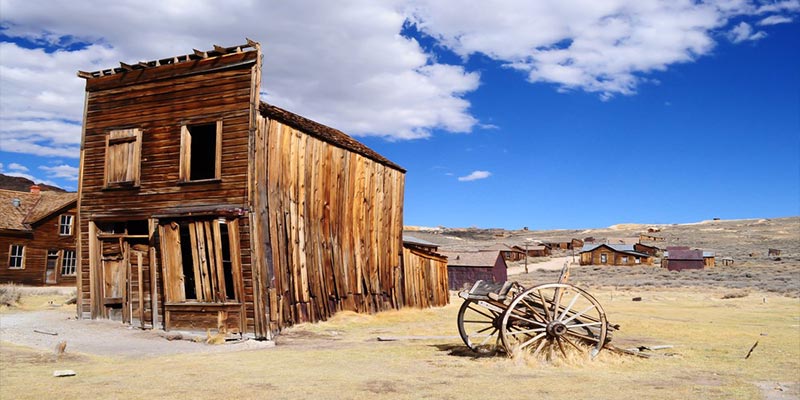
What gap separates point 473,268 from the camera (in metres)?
40.5

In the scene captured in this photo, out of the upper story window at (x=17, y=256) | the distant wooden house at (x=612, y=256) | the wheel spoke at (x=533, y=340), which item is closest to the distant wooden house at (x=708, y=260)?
the distant wooden house at (x=612, y=256)

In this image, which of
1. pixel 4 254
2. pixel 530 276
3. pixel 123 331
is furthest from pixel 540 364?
pixel 530 276

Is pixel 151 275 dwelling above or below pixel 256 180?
below

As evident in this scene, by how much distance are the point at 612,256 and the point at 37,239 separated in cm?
5425

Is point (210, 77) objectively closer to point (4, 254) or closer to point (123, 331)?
point (123, 331)

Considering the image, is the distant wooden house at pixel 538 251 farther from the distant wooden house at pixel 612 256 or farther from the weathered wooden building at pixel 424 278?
the weathered wooden building at pixel 424 278

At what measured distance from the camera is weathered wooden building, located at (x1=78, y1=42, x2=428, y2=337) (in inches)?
585

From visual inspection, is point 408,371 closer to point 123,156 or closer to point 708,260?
point 123,156

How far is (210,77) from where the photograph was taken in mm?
15680

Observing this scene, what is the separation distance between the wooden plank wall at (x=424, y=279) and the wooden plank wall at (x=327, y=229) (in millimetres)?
609

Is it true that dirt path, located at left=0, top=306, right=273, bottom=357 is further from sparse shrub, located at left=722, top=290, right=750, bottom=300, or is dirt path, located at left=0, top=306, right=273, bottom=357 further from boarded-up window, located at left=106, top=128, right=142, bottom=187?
sparse shrub, located at left=722, top=290, right=750, bottom=300

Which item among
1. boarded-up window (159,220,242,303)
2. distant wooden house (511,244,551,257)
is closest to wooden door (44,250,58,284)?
boarded-up window (159,220,242,303)

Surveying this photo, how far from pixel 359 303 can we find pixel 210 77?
8544 mm

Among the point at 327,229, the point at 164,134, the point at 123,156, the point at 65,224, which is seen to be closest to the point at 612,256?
the point at 65,224
